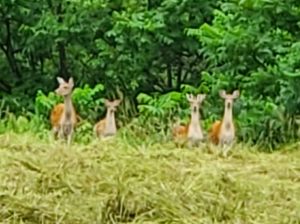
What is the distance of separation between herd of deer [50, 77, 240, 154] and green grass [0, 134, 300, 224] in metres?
0.52

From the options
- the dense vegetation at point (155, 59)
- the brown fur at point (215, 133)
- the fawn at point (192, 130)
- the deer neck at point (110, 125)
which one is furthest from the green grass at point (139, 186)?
the dense vegetation at point (155, 59)

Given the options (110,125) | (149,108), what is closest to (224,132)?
(110,125)

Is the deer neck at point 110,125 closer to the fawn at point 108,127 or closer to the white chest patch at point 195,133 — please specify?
the fawn at point 108,127

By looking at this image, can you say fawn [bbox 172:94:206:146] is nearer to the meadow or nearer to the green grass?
the meadow

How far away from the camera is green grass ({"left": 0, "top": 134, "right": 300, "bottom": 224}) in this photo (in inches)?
141

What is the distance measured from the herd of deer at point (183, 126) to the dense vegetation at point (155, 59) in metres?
0.30

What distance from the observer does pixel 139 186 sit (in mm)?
3801

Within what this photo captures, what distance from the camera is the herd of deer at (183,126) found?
5234 mm

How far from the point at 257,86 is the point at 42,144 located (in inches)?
81.6

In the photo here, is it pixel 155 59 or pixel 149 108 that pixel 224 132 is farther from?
A: pixel 155 59

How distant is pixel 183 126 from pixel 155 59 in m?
2.59

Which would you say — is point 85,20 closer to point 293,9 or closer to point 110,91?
point 110,91

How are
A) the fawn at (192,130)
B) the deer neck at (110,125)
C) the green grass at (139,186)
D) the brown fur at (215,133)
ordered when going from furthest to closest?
the deer neck at (110,125) → the brown fur at (215,133) → the fawn at (192,130) → the green grass at (139,186)

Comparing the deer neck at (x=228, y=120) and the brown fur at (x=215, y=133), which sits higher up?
the deer neck at (x=228, y=120)
